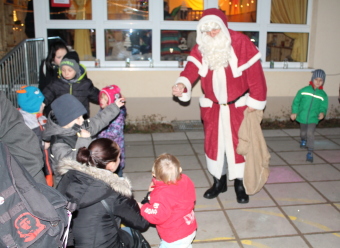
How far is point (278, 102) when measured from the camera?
7.71 meters

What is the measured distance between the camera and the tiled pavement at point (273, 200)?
141 inches

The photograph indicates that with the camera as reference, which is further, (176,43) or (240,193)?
(176,43)

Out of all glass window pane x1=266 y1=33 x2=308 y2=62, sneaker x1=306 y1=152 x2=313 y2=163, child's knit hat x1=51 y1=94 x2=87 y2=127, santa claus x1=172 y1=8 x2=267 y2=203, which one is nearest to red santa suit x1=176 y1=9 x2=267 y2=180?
santa claus x1=172 y1=8 x2=267 y2=203

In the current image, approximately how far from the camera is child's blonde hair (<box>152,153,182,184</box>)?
111 inches

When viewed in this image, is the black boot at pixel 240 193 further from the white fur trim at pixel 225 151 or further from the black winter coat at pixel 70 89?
the black winter coat at pixel 70 89

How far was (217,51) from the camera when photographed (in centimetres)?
389

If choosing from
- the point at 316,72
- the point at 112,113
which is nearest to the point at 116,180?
the point at 112,113

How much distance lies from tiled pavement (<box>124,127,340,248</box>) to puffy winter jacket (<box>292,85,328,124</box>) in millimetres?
595

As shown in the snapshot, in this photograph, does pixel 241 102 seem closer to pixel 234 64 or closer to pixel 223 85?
pixel 223 85

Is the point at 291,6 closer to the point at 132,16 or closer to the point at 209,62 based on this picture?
the point at 132,16

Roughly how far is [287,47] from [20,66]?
5.46 m

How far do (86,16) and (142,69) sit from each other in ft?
5.10

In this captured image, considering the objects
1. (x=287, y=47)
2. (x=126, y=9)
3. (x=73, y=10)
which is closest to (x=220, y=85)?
(x=126, y=9)

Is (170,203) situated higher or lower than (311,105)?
lower
